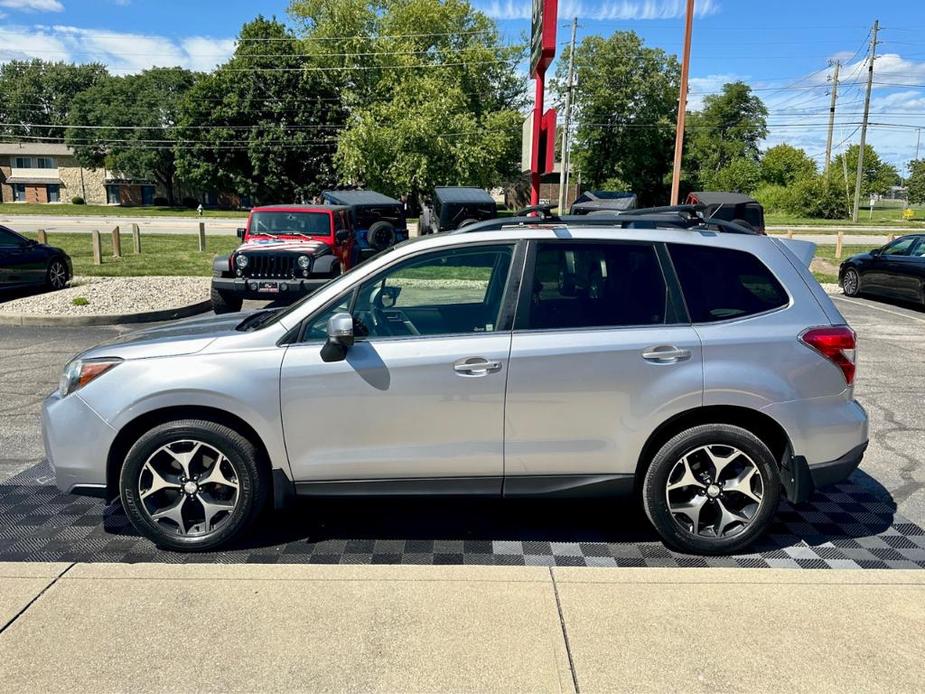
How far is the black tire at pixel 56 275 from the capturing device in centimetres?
1402

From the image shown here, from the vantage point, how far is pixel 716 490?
3.97 metres

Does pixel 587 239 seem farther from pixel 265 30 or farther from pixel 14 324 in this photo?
pixel 265 30

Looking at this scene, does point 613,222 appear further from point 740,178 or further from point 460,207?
point 740,178

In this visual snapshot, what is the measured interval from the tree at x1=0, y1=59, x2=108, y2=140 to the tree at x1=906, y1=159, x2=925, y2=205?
110 meters

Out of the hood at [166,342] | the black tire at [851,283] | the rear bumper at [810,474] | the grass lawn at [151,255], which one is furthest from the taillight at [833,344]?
the grass lawn at [151,255]


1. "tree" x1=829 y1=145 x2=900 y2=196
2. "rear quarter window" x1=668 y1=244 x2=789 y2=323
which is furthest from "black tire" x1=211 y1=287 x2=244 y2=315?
"tree" x1=829 y1=145 x2=900 y2=196

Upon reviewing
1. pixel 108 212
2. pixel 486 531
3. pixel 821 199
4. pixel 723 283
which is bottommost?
pixel 486 531

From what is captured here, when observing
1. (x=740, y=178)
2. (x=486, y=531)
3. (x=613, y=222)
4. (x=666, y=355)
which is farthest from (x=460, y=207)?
(x=740, y=178)

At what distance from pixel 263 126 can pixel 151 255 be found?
34.2 meters

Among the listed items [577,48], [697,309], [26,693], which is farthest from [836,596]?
[577,48]

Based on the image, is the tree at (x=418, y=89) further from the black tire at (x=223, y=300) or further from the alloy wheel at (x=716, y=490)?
the alloy wheel at (x=716, y=490)

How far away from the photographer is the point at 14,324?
11.4 metres

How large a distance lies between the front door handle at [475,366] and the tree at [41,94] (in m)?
106

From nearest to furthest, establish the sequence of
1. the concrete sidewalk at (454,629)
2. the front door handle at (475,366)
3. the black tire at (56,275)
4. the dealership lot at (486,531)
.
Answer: the concrete sidewalk at (454,629), the front door handle at (475,366), the dealership lot at (486,531), the black tire at (56,275)
